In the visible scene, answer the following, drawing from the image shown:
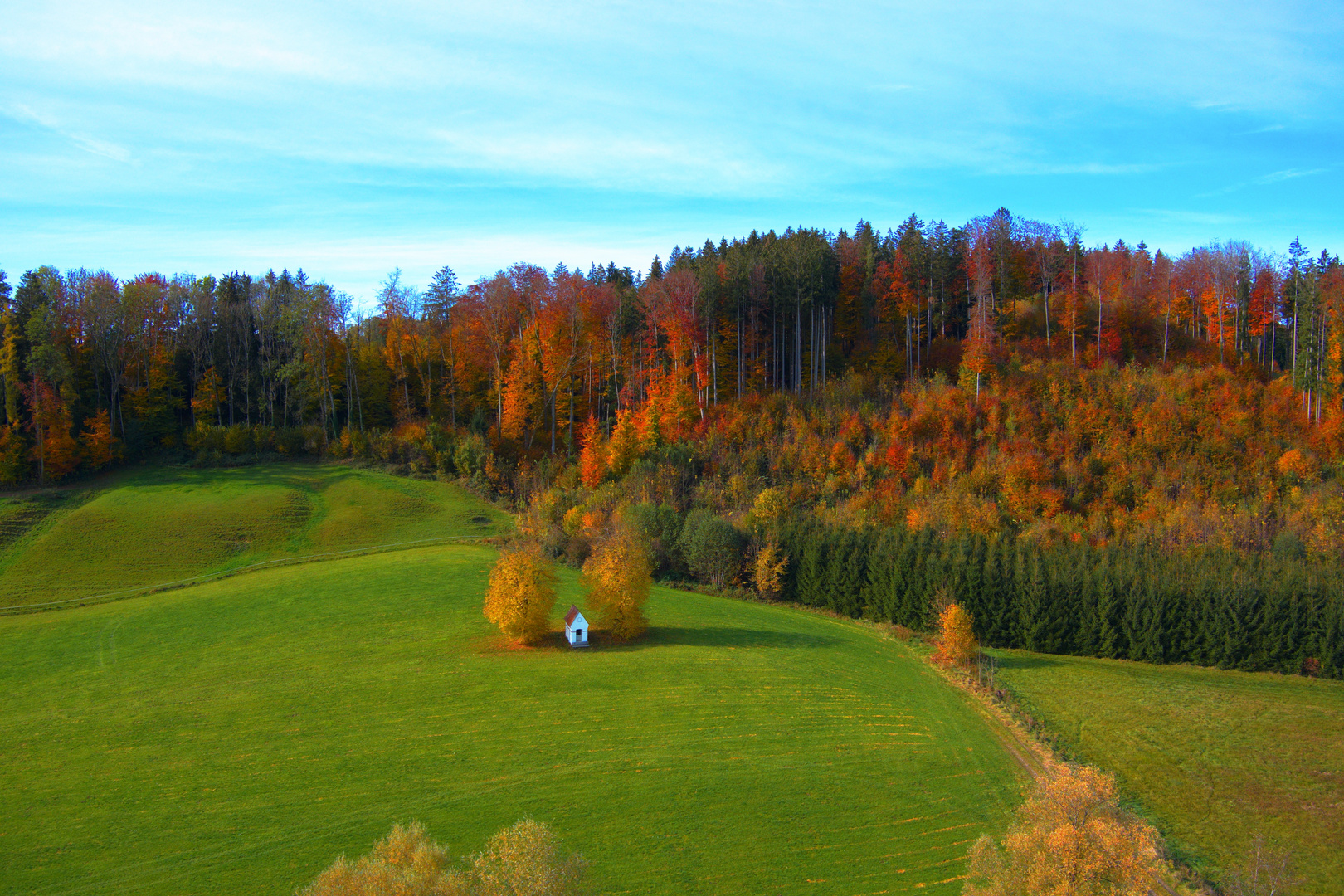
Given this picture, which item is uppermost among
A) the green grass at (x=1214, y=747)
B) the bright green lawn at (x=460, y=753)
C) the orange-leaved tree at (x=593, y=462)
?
the orange-leaved tree at (x=593, y=462)

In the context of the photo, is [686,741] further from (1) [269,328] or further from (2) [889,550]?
(1) [269,328]

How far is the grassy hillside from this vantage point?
48656 millimetres

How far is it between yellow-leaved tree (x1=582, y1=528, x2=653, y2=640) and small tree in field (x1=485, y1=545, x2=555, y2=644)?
2672 millimetres

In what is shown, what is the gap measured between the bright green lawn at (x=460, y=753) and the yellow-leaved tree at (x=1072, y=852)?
16.3 feet

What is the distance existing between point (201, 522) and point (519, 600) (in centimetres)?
3581

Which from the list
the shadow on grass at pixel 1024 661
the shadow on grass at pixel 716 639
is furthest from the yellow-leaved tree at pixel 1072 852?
the shadow on grass at pixel 1024 661

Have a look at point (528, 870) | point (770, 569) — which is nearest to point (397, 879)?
point (528, 870)

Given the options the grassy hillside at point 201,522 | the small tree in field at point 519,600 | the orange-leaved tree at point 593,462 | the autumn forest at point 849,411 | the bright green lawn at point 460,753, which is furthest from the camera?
the orange-leaved tree at point 593,462

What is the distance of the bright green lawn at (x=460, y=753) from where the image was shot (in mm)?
20781

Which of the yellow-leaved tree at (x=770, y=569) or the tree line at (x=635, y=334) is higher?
the tree line at (x=635, y=334)

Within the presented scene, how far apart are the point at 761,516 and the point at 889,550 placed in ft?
35.2

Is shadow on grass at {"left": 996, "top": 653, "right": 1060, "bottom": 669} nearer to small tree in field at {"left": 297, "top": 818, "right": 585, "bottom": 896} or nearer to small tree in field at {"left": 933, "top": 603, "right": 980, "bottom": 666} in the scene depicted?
small tree in field at {"left": 933, "top": 603, "right": 980, "bottom": 666}

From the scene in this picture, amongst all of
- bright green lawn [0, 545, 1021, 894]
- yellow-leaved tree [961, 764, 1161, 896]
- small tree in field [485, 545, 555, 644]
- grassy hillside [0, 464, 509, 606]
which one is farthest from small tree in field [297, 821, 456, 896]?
grassy hillside [0, 464, 509, 606]

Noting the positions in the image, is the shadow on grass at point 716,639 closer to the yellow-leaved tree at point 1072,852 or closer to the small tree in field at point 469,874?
the yellow-leaved tree at point 1072,852
